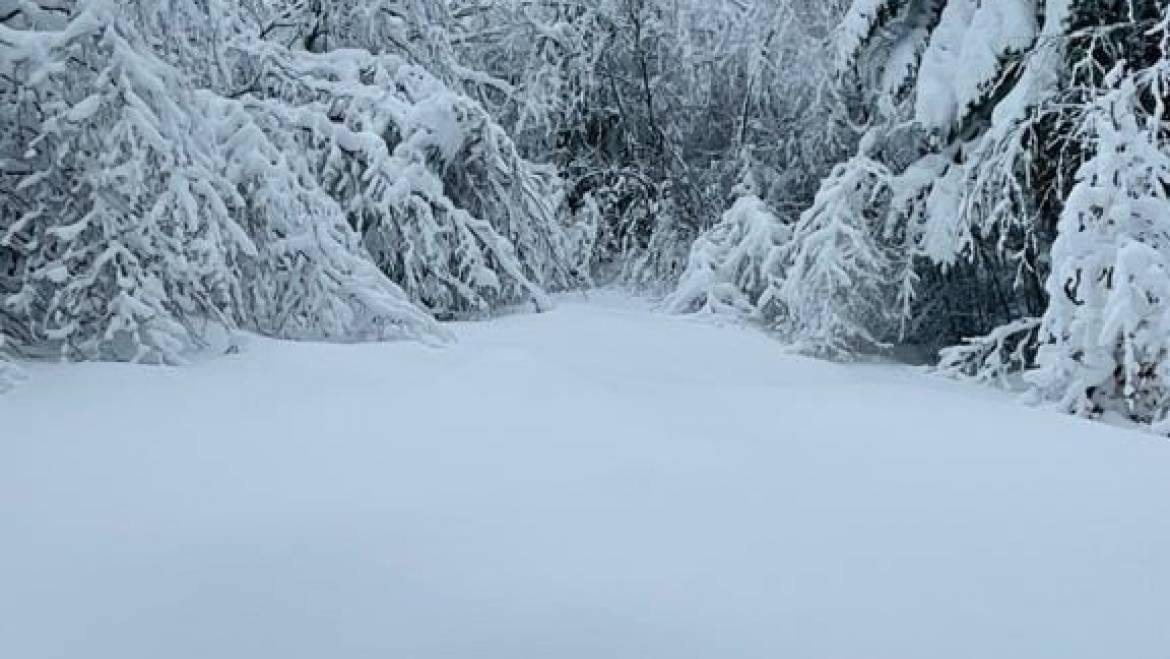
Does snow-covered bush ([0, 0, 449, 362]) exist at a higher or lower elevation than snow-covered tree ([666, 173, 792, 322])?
higher

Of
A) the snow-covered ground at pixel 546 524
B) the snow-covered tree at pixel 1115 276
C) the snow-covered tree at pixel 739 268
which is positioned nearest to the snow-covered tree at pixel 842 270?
the snow-covered tree at pixel 739 268

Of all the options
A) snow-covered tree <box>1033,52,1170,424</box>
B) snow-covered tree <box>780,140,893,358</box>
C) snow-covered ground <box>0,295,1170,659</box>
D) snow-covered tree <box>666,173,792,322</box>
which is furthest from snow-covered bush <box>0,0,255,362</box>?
snow-covered tree <box>666,173,792,322</box>

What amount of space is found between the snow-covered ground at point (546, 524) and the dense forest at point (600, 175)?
84 centimetres

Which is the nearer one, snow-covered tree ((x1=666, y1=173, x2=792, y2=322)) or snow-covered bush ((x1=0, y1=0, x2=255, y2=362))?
snow-covered bush ((x1=0, y1=0, x2=255, y2=362))

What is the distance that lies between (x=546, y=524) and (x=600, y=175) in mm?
8658

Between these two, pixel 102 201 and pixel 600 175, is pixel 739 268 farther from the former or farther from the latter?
pixel 102 201

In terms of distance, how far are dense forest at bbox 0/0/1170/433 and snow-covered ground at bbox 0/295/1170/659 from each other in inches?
32.9

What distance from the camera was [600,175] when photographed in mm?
10734

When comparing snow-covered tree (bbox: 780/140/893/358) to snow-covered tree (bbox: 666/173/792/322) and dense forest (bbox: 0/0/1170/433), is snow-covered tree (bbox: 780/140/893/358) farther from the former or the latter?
snow-covered tree (bbox: 666/173/792/322)

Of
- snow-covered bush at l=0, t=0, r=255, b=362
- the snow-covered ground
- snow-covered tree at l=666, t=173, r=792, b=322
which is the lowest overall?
snow-covered tree at l=666, t=173, r=792, b=322

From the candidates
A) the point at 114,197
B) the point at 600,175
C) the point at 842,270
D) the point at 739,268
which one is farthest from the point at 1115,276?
the point at 600,175

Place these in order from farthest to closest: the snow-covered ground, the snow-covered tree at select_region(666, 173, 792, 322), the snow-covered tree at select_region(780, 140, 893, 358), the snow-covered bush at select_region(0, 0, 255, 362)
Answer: the snow-covered tree at select_region(666, 173, 792, 322), the snow-covered tree at select_region(780, 140, 893, 358), the snow-covered bush at select_region(0, 0, 255, 362), the snow-covered ground

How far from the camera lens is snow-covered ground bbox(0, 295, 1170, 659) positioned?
187cm

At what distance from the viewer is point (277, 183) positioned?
16.0 feet
